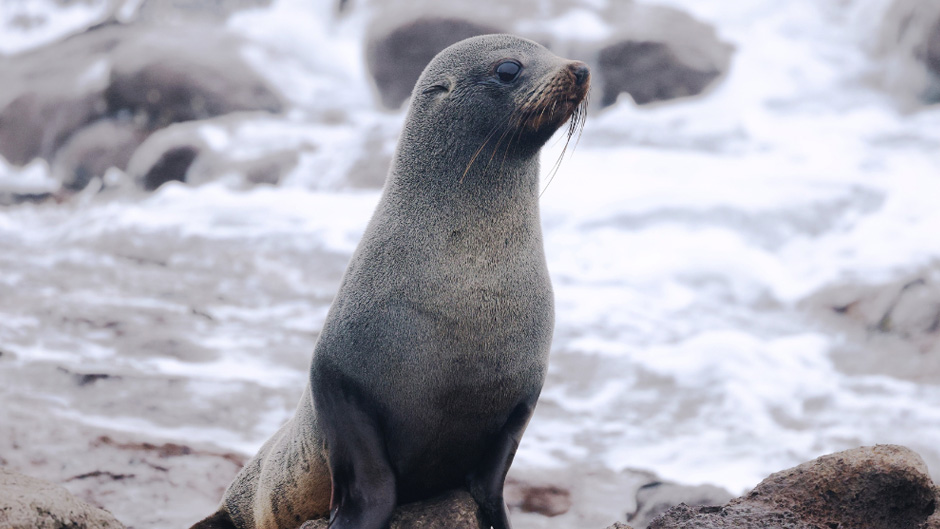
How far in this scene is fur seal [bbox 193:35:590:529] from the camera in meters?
3.38

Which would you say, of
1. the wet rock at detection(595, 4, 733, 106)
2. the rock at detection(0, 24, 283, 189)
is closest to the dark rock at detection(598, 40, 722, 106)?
the wet rock at detection(595, 4, 733, 106)

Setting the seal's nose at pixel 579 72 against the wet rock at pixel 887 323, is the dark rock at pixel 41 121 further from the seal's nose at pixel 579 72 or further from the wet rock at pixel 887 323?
the seal's nose at pixel 579 72

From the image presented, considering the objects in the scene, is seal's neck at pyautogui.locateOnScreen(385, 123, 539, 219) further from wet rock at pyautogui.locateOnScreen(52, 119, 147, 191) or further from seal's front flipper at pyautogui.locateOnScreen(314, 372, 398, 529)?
wet rock at pyautogui.locateOnScreen(52, 119, 147, 191)

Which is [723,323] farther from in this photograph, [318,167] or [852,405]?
[318,167]

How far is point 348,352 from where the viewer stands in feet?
11.2

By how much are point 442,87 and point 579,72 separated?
0.56 meters

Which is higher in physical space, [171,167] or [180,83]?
[180,83]

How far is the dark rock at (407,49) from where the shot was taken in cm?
1898

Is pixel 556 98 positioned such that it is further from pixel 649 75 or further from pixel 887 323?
pixel 649 75

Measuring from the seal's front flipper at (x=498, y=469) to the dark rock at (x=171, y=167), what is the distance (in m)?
15.2

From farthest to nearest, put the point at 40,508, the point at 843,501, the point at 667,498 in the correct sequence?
1. the point at 667,498
2. the point at 40,508
3. the point at 843,501

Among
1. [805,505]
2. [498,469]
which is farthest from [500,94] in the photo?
[805,505]

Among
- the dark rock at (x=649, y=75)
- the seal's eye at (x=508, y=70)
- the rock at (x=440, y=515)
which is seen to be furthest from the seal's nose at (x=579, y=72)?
the dark rock at (x=649, y=75)

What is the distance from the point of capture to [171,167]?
17.9m
